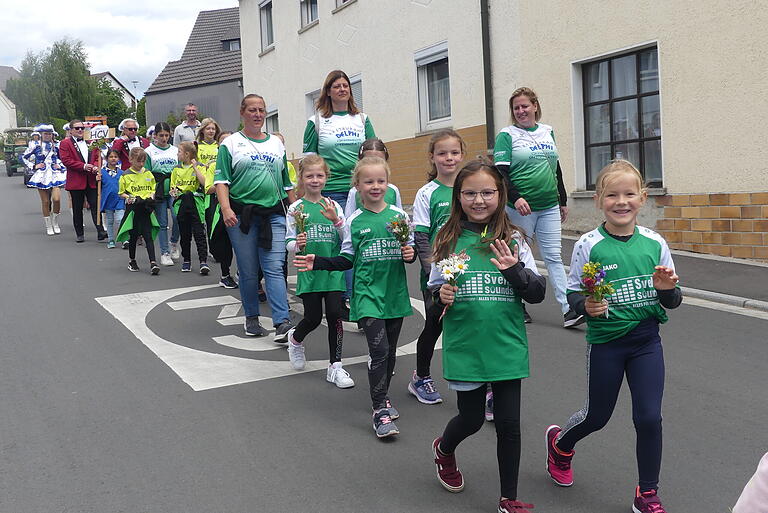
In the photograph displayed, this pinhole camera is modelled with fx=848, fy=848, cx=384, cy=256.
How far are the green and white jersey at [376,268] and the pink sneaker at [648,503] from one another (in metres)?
1.81

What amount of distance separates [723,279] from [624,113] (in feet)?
12.6

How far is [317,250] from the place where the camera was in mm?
5953

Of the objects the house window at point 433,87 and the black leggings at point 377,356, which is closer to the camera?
the black leggings at point 377,356

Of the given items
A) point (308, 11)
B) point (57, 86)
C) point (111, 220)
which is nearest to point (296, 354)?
point (111, 220)

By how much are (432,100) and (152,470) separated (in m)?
13.4

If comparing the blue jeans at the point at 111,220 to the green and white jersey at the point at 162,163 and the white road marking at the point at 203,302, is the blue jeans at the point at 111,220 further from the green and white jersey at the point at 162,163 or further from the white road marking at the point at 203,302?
the white road marking at the point at 203,302

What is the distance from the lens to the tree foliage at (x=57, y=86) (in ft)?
241

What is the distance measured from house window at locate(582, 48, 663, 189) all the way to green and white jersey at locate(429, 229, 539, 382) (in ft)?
26.5

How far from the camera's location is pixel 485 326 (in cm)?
376

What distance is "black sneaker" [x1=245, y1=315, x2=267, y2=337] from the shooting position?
7422mm

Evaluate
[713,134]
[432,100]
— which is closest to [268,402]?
[713,134]

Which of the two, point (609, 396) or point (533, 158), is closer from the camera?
point (609, 396)

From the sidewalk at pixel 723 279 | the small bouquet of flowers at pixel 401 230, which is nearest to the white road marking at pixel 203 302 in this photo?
the sidewalk at pixel 723 279

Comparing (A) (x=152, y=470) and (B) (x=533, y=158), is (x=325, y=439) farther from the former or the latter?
(B) (x=533, y=158)
